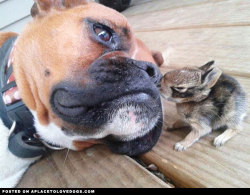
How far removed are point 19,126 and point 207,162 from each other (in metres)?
0.95

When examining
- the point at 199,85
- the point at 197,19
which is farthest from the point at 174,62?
the point at 197,19

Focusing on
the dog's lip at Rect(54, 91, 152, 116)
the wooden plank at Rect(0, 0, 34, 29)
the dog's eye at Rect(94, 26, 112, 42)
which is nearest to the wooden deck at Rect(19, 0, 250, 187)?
the dog's lip at Rect(54, 91, 152, 116)

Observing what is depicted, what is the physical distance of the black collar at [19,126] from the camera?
1.09 m

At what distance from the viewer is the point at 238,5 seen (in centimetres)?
186

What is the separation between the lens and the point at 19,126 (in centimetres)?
117

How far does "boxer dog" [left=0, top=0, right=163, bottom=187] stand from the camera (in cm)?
79

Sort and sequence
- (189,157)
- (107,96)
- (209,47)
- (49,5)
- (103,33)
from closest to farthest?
1. (107,96)
2. (189,157)
3. (103,33)
4. (49,5)
5. (209,47)

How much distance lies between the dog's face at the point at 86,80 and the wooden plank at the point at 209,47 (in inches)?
20.9

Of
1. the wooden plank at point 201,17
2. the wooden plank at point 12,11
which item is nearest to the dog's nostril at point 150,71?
the wooden plank at point 201,17

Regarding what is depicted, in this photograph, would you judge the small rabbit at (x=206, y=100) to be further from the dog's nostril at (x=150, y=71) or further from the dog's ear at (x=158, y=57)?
the dog's ear at (x=158, y=57)

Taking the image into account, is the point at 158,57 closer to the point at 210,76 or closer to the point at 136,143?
the point at 210,76

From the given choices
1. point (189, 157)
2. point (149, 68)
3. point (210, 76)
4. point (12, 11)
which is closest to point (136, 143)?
point (189, 157)

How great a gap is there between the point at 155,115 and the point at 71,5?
75 cm

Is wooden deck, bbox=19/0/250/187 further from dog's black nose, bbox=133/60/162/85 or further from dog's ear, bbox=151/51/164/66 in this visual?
dog's black nose, bbox=133/60/162/85
